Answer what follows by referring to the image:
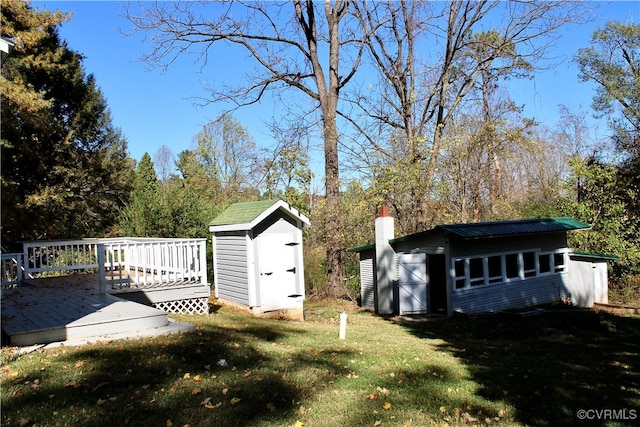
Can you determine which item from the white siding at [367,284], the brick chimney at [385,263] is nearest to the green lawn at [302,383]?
the brick chimney at [385,263]

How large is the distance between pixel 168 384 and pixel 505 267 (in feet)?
41.9

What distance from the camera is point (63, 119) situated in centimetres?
2259

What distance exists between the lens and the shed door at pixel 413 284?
1409cm

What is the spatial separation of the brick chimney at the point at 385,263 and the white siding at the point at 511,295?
7.23 feet

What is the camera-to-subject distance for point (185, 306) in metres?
10.5

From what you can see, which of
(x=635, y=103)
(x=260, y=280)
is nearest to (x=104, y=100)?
(x=260, y=280)

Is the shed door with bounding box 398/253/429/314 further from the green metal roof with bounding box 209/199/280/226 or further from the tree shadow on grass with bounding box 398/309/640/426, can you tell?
the green metal roof with bounding box 209/199/280/226

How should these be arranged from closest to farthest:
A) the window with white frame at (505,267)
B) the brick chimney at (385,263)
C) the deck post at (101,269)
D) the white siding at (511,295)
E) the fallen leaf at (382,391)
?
the fallen leaf at (382,391)
the deck post at (101,269)
the white siding at (511,295)
the window with white frame at (505,267)
the brick chimney at (385,263)

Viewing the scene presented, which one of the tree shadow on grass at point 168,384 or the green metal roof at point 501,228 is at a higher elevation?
the green metal roof at point 501,228

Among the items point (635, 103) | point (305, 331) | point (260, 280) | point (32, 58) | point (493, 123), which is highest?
point (32, 58)

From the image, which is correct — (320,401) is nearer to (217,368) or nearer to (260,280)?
(217,368)

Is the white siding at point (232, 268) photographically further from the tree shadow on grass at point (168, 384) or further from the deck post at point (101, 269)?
the tree shadow on grass at point (168, 384)

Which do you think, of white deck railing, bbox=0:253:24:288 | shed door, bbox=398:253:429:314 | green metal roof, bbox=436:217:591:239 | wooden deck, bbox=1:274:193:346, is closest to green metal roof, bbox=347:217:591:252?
green metal roof, bbox=436:217:591:239

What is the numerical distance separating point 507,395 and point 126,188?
2429 cm
